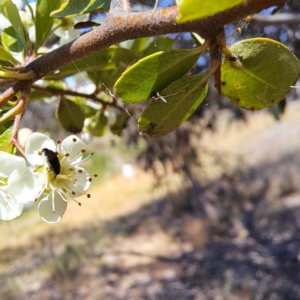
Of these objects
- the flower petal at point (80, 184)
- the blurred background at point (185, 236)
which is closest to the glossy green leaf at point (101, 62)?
the flower petal at point (80, 184)

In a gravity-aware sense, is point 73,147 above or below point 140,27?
below

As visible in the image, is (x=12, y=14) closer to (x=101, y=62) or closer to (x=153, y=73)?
(x=101, y=62)

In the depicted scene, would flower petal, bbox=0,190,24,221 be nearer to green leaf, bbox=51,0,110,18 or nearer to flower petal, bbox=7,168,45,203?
flower petal, bbox=7,168,45,203

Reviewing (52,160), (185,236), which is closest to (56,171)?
(52,160)

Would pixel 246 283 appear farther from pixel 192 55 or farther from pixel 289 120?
pixel 289 120

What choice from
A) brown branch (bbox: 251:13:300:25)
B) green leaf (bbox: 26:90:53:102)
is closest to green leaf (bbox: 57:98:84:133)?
green leaf (bbox: 26:90:53:102)

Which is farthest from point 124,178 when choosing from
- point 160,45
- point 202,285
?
point 160,45

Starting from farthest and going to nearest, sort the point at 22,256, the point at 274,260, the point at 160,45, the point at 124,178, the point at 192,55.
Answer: the point at 124,178 → the point at 22,256 → the point at 274,260 → the point at 160,45 → the point at 192,55
